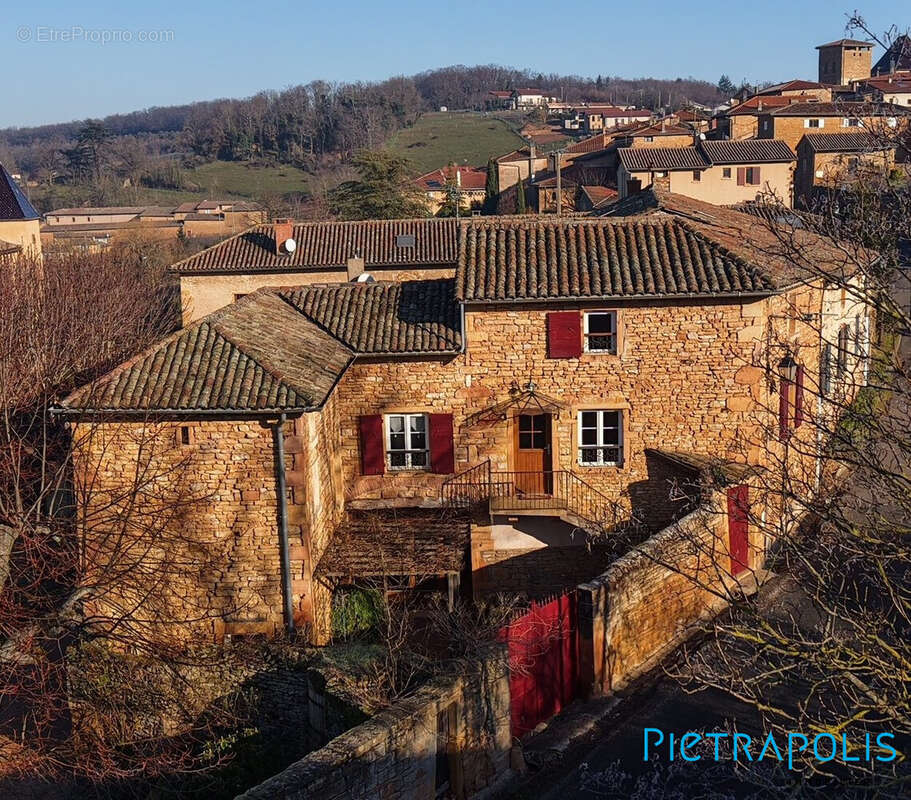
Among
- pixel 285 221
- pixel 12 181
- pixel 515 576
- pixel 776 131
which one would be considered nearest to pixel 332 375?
pixel 515 576

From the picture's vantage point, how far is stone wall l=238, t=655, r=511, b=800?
1007 cm

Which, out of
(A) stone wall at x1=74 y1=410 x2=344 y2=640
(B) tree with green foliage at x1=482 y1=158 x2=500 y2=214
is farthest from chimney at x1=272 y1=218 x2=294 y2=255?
(B) tree with green foliage at x1=482 y1=158 x2=500 y2=214

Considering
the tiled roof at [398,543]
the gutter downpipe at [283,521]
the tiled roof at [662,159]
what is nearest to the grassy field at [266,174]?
the tiled roof at [662,159]

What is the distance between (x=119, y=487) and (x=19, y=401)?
4.60 meters

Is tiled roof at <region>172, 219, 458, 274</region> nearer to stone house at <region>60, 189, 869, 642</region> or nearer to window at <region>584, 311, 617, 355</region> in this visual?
stone house at <region>60, 189, 869, 642</region>

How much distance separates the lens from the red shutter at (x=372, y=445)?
19.2m

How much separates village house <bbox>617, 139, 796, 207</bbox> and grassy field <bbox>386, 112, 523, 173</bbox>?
45920 millimetres

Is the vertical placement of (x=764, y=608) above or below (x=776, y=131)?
below

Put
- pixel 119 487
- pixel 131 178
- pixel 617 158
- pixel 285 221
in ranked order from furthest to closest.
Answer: pixel 131 178 → pixel 617 158 → pixel 285 221 → pixel 119 487

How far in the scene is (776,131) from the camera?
2729 inches

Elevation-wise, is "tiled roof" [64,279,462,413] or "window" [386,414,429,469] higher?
"tiled roof" [64,279,462,413]

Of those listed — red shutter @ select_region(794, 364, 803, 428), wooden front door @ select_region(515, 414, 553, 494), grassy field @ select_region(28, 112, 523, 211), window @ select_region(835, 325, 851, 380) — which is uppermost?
grassy field @ select_region(28, 112, 523, 211)

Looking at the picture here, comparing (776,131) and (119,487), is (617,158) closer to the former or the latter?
(776,131)

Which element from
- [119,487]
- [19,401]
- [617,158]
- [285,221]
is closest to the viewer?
[119,487]
